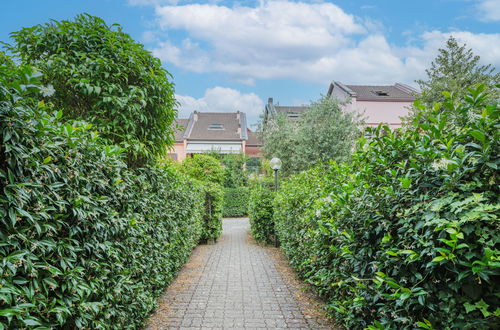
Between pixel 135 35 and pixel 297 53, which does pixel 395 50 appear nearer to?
pixel 297 53

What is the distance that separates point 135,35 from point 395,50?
8.14m

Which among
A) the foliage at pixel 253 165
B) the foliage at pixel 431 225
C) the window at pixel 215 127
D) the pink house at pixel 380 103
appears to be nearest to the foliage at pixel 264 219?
the foliage at pixel 431 225

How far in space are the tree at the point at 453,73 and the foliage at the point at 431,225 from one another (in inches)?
698

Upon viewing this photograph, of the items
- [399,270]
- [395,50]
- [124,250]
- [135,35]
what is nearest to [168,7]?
[135,35]

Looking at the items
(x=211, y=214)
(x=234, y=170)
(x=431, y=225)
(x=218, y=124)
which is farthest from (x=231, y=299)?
(x=218, y=124)

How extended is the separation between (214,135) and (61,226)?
1136 inches

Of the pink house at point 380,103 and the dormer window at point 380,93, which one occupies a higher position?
the dormer window at point 380,93

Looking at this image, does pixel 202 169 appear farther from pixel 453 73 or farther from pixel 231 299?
pixel 453 73

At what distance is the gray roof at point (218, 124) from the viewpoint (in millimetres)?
30203

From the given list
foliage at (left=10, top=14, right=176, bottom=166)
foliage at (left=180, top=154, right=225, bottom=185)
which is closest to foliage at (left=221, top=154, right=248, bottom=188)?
foliage at (left=180, top=154, right=225, bottom=185)

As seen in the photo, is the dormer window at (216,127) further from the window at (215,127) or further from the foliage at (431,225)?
the foliage at (431,225)

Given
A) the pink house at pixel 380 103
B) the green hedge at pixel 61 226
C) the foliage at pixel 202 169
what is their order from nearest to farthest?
the green hedge at pixel 61 226 → the foliage at pixel 202 169 → the pink house at pixel 380 103

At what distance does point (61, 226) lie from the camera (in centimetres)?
209

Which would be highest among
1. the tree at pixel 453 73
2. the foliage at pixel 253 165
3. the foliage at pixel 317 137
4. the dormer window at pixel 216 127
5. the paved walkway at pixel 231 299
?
the tree at pixel 453 73
